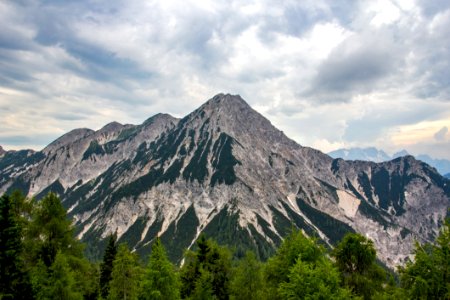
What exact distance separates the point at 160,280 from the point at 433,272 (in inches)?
967

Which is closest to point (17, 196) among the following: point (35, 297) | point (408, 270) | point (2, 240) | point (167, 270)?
point (2, 240)

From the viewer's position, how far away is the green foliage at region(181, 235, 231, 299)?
47156 millimetres

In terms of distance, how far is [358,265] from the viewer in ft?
123

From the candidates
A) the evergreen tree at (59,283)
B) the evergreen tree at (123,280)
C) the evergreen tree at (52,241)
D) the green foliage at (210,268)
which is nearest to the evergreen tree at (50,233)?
the evergreen tree at (52,241)

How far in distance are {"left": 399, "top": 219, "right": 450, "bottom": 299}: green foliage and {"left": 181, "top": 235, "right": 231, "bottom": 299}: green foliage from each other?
87.3 feet

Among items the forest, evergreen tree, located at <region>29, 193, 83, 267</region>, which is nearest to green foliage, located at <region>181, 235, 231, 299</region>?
the forest

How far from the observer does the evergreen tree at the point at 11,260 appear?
29719mm

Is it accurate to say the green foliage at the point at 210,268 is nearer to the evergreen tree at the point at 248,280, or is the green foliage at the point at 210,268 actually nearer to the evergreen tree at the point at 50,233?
the evergreen tree at the point at 248,280

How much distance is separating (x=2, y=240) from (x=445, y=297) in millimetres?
32811

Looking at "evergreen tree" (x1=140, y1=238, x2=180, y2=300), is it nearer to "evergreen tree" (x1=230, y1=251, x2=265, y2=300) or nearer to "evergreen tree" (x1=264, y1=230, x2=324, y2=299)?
"evergreen tree" (x1=230, y1=251, x2=265, y2=300)

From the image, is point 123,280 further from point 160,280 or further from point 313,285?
point 313,285

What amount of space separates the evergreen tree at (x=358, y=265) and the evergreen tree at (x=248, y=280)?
8.67 metres

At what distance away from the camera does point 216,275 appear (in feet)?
157

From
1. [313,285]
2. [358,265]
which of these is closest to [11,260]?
[313,285]
